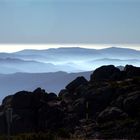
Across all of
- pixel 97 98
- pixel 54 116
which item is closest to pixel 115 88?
pixel 97 98

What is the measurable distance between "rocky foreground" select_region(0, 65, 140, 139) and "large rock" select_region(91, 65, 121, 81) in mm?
3767

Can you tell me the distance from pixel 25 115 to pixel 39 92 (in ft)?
18.8

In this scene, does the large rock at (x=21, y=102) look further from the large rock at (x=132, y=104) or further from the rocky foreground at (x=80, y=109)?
the large rock at (x=132, y=104)

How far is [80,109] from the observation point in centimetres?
7094

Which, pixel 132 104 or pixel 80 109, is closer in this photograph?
pixel 132 104

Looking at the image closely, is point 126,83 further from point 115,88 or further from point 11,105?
point 11,105

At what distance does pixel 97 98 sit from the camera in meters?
71.9

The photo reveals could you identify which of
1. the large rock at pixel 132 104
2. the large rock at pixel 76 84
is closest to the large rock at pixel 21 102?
the large rock at pixel 76 84

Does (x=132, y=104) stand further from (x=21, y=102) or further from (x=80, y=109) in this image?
(x=21, y=102)

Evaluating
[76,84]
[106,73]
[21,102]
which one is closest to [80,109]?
[21,102]

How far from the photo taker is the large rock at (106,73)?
85438mm

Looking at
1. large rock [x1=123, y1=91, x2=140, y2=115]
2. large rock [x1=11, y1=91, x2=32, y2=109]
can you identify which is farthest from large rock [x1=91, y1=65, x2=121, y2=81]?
large rock [x1=123, y1=91, x2=140, y2=115]

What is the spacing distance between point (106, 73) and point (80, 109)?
674 inches

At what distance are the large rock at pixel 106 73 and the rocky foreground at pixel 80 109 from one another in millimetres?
3767
